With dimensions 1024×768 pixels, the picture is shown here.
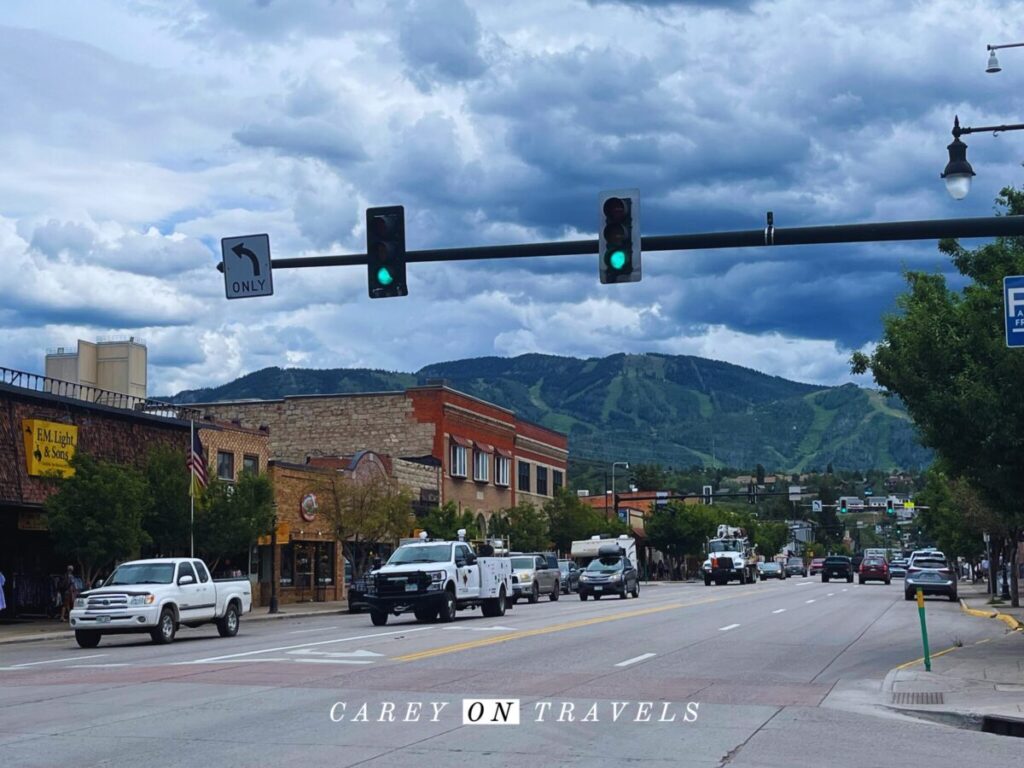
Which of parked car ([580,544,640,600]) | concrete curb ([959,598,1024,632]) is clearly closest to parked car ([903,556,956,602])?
concrete curb ([959,598,1024,632])

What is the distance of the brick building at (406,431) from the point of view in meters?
71.1

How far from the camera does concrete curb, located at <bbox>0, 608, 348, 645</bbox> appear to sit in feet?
102

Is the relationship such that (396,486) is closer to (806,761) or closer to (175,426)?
(175,426)

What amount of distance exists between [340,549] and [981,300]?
40920 millimetres

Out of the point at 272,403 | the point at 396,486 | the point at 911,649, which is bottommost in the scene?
the point at 911,649

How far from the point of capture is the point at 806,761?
11406 mm

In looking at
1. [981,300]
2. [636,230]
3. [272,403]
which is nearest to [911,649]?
[981,300]

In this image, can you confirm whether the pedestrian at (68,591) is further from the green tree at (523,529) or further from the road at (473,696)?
the green tree at (523,529)

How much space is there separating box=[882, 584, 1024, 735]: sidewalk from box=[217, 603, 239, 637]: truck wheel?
15505 mm

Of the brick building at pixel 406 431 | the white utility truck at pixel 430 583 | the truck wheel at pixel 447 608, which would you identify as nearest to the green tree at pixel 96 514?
the white utility truck at pixel 430 583

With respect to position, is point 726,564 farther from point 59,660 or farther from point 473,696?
point 473,696

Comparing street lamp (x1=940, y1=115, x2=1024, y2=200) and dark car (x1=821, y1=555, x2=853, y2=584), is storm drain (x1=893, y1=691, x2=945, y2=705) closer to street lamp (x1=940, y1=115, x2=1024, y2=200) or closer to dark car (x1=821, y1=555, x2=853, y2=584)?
street lamp (x1=940, y1=115, x2=1024, y2=200)

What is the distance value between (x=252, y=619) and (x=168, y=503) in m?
4.72

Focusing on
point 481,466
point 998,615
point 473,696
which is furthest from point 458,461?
point 473,696
